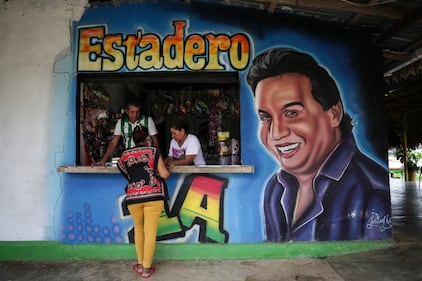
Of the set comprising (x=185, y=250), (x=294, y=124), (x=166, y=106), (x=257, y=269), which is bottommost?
(x=257, y=269)

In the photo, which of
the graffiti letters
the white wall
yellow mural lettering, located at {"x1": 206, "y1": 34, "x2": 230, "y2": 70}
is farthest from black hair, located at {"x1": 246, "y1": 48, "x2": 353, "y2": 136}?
the white wall

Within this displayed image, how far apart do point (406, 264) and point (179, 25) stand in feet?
13.8

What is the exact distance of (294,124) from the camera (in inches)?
186

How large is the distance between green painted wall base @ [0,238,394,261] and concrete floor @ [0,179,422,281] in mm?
99

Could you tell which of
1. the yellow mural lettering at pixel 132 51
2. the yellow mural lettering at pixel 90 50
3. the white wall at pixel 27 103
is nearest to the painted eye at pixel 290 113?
the yellow mural lettering at pixel 132 51

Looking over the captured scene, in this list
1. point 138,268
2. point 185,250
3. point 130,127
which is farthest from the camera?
point 130,127

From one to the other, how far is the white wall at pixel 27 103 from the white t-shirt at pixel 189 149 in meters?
1.75

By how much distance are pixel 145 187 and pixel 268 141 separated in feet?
5.77

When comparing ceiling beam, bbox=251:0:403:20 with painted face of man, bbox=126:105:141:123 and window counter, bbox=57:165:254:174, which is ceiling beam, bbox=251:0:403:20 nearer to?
window counter, bbox=57:165:254:174

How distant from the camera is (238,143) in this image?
5.23 metres

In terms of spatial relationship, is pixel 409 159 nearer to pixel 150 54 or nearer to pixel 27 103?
pixel 150 54

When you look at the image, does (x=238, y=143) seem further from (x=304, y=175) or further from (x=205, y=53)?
(x=205, y=53)

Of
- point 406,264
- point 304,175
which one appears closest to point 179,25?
point 304,175
